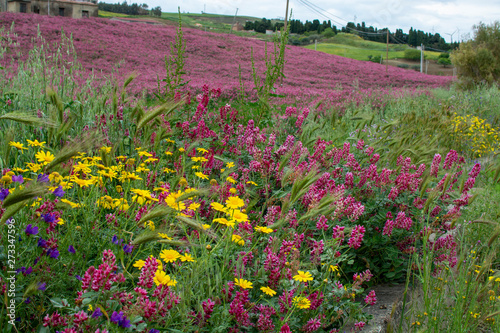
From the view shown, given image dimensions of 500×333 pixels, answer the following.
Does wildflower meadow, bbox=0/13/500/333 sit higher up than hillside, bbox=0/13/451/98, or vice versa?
hillside, bbox=0/13/451/98

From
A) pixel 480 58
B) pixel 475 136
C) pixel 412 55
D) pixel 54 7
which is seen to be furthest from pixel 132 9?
pixel 475 136

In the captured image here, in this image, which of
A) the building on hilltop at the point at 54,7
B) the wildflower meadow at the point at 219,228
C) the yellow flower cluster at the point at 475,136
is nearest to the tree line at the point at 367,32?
the building on hilltop at the point at 54,7

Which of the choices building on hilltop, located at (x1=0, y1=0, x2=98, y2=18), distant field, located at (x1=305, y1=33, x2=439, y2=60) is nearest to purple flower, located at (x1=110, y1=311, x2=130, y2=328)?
building on hilltop, located at (x1=0, y1=0, x2=98, y2=18)

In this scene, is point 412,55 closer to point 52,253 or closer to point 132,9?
point 132,9

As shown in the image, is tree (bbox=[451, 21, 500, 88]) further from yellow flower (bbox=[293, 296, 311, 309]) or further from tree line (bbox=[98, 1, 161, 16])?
tree line (bbox=[98, 1, 161, 16])

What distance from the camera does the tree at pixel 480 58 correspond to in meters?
16.7

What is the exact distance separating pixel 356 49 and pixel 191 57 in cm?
4802

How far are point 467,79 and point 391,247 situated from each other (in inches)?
704

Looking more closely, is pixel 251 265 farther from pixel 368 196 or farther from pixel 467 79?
pixel 467 79

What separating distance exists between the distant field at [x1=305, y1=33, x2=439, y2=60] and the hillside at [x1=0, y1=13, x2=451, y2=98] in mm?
29734

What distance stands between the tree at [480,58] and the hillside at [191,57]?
3198 mm

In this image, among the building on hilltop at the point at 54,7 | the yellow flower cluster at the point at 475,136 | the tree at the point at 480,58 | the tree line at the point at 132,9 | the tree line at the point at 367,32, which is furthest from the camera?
the tree line at the point at 132,9

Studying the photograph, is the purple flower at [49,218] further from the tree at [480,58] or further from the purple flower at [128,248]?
the tree at [480,58]

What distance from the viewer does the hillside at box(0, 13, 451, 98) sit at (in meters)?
14.5
